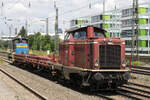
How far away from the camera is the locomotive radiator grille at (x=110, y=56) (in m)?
10.9

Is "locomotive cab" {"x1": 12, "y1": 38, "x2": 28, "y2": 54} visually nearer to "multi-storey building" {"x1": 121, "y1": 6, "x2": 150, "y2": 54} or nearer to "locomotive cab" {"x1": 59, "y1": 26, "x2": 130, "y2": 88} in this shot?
"locomotive cab" {"x1": 59, "y1": 26, "x2": 130, "y2": 88}

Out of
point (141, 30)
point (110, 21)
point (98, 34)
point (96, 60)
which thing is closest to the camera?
point (96, 60)

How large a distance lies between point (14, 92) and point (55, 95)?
2.25m

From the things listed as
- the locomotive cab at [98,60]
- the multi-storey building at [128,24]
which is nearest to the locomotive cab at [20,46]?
the locomotive cab at [98,60]

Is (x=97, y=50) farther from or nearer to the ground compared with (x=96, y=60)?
farther from the ground

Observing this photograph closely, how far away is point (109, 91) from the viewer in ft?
39.2

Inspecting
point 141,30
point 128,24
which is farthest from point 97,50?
point 128,24

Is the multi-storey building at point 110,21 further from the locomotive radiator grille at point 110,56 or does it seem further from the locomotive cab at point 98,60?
the locomotive radiator grille at point 110,56

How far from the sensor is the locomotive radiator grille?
35.8ft

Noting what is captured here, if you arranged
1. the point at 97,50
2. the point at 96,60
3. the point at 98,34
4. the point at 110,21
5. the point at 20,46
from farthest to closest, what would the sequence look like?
the point at 110,21, the point at 20,46, the point at 98,34, the point at 97,50, the point at 96,60

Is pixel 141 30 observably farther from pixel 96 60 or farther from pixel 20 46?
pixel 96 60

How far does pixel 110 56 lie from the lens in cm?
1104

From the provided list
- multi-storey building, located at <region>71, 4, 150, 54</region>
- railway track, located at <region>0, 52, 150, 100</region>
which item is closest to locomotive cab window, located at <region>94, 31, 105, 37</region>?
railway track, located at <region>0, 52, 150, 100</region>

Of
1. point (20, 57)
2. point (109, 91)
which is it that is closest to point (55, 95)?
point (109, 91)
